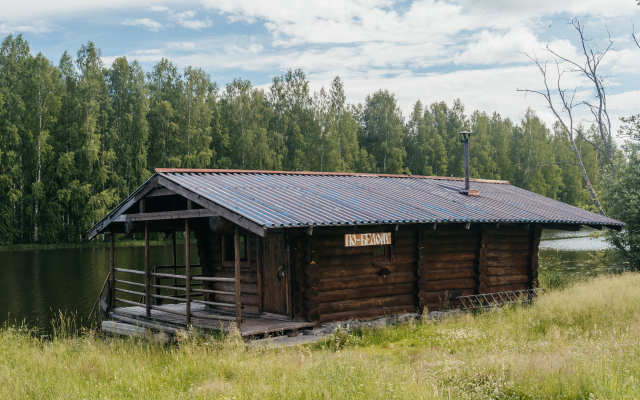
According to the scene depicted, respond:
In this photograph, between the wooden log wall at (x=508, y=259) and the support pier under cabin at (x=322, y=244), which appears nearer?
the support pier under cabin at (x=322, y=244)

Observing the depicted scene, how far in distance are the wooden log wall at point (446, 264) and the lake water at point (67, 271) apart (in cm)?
1186

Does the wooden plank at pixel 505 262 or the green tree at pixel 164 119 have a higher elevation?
the green tree at pixel 164 119

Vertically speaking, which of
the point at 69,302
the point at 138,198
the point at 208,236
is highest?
the point at 138,198

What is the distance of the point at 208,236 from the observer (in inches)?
619

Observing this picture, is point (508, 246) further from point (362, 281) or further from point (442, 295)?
point (362, 281)

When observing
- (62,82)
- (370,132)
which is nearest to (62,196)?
(62,82)

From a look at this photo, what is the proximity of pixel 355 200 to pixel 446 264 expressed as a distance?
328 cm

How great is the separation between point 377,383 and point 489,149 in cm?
6838

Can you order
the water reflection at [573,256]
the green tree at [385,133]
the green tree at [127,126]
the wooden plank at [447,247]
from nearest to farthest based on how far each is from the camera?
the wooden plank at [447,247]
the water reflection at [573,256]
the green tree at [127,126]
the green tree at [385,133]

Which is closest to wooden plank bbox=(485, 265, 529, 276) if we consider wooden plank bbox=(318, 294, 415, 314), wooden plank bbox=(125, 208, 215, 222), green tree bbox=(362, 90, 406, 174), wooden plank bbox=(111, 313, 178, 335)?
wooden plank bbox=(318, 294, 415, 314)

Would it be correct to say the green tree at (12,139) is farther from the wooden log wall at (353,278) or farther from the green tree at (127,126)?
the wooden log wall at (353,278)

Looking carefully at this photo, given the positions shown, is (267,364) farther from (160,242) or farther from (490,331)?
(160,242)

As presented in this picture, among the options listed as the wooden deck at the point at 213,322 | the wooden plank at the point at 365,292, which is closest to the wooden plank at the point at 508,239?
the wooden plank at the point at 365,292

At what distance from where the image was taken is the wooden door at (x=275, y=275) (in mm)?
13141
